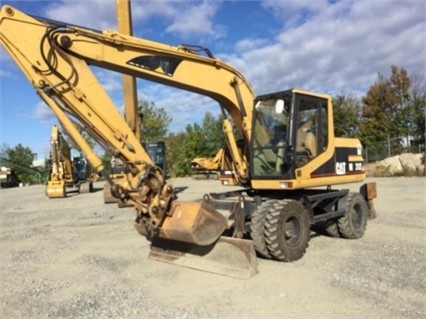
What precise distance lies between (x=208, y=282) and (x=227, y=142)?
2.96m

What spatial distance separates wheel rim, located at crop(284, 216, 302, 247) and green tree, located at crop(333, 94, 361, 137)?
1065 inches

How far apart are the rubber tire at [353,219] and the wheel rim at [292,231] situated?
5.40 ft

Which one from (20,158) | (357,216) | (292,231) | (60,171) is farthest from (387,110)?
(20,158)

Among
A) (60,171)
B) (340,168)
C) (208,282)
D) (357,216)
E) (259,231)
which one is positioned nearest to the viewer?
(208,282)

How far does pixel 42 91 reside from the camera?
20.5 ft

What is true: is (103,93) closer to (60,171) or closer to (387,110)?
(60,171)

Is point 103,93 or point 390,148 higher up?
point 390,148

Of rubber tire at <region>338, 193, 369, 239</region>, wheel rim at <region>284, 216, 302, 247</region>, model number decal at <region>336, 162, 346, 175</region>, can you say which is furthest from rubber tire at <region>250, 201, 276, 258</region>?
rubber tire at <region>338, 193, 369, 239</region>

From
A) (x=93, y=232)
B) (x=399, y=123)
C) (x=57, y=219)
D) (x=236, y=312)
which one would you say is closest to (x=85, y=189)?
(x=57, y=219)

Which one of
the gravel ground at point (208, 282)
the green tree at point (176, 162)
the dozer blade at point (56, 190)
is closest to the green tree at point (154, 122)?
the green tree at point (176, 162)

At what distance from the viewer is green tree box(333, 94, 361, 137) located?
111 ft

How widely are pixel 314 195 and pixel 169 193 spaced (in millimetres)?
2923

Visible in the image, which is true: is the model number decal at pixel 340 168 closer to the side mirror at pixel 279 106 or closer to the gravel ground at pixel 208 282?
the gravel ground at pixel 208 282

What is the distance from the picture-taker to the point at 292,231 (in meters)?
7.09
